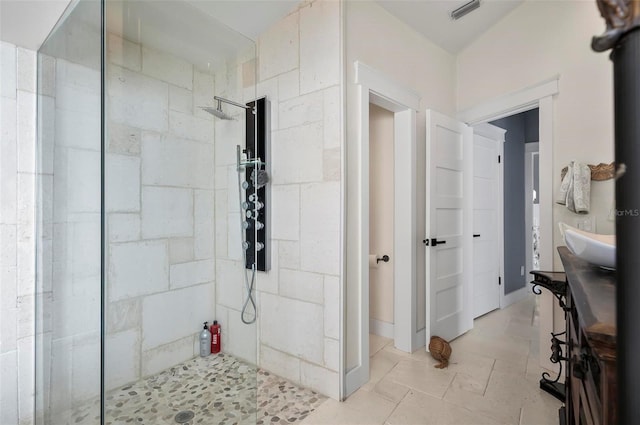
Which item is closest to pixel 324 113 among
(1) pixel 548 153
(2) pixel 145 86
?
(2) pixel 145 86

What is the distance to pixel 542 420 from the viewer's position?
5.86 ft

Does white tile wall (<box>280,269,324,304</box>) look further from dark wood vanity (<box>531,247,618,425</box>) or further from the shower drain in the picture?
dark wood vanity (<box>531,247,618,425</box>)

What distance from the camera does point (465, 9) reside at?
2479 mm

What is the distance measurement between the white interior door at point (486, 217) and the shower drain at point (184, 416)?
3056mm

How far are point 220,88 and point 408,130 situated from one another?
5.23 ft

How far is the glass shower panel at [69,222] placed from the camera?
145 cm

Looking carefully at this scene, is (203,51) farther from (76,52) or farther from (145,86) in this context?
(76,52)

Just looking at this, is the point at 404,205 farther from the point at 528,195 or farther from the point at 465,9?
the point at 528,195

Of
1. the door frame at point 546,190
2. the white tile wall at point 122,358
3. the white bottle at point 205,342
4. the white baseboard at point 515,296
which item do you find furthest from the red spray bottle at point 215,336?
the white baseboard at point 515,296

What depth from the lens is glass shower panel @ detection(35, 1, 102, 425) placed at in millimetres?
1448

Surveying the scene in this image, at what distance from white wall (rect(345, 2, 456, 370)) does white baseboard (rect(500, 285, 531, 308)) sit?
1.79 metres

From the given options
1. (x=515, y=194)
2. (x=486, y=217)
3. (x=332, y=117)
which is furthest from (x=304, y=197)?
(x=515, y=194)

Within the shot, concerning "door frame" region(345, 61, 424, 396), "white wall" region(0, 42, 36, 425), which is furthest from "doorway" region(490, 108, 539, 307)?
"white wall" region(0, 42, 36, 425)

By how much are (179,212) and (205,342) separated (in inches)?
35.7
